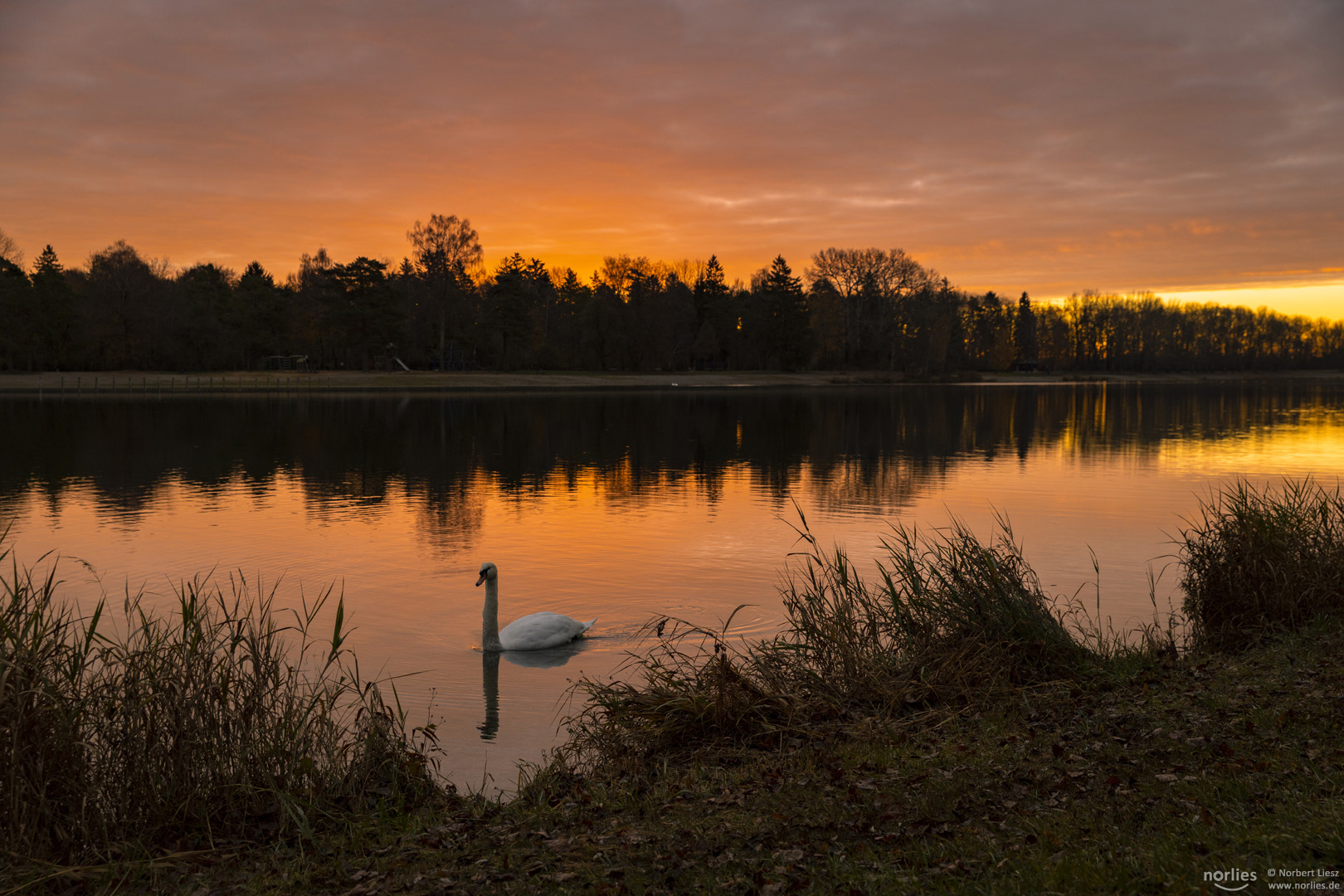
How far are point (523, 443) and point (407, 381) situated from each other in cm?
4721

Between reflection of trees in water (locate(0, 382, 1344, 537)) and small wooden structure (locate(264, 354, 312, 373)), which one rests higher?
small wooden structure (locate(264, 354, 312, 373))

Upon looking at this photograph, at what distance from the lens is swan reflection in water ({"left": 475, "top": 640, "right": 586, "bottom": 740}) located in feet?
32.2

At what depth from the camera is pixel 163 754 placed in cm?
593

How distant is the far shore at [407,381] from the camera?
74250mm

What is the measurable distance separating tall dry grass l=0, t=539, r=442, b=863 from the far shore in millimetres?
73271

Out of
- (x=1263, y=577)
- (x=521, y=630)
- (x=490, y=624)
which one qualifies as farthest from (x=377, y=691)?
(x=1263, y=577)

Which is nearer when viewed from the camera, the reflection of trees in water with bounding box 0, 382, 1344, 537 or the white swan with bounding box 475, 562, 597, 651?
the white swan with bounding box 475, 562, 597, 651

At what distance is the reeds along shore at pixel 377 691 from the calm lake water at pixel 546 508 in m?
1.00

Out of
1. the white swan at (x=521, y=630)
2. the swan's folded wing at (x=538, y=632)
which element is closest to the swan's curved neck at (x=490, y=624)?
the white swan at (x=521, y=630)

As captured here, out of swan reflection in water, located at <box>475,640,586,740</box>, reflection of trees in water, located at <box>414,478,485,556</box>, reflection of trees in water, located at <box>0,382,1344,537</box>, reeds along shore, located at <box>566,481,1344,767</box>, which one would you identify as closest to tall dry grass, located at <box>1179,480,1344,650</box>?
reeds along shore, located at <box>566,481,1344,767</box>

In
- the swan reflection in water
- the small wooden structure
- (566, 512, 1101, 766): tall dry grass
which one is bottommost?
the swan reflection in water

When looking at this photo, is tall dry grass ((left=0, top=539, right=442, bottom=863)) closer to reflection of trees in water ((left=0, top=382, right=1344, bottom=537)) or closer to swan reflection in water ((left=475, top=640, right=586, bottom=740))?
swan reflection in water ((left=475, top=640, right=586, bottom=740))

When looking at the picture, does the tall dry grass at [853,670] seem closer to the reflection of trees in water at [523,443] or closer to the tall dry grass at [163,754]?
the tall dry grass at [163,754]

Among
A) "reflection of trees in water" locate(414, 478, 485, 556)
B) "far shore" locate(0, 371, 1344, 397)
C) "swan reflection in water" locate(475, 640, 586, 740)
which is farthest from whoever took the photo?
"far shore" locate(0, 371, 1344, 397)
